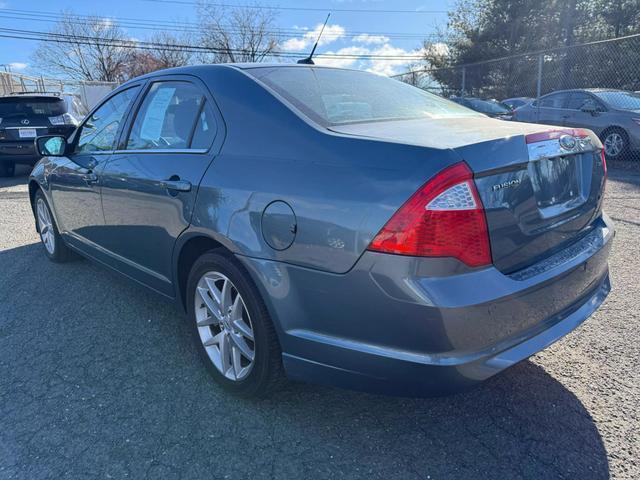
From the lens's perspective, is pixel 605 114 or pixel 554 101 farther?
pixel 554 101

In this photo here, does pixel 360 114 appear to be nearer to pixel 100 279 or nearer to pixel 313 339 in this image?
pixel 313 339

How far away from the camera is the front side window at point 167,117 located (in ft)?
8.69

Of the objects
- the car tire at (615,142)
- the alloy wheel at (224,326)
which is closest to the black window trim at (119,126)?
the alloy wheel at (224,326)

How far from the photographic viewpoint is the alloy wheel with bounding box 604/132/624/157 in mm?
9516

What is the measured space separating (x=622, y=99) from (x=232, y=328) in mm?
10462

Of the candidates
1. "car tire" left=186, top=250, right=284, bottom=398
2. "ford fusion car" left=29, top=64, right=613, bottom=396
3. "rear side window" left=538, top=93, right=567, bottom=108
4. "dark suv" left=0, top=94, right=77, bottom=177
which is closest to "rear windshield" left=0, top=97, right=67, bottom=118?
"dark suv" left=0, top=94, right=77, bottom=177

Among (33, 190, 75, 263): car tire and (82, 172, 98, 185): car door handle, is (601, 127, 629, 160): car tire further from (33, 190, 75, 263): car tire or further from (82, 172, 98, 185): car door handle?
(33, 190, 75, 263): car tire

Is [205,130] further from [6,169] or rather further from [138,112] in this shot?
[6,169]

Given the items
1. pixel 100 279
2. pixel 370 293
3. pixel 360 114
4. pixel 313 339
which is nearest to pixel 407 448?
pixel 313 339

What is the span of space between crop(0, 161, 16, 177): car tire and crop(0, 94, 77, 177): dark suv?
594mm

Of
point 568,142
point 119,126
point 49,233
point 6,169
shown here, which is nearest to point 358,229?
point 568,142

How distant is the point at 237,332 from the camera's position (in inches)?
94.6

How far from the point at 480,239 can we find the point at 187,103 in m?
1.85

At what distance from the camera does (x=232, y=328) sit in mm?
2424
